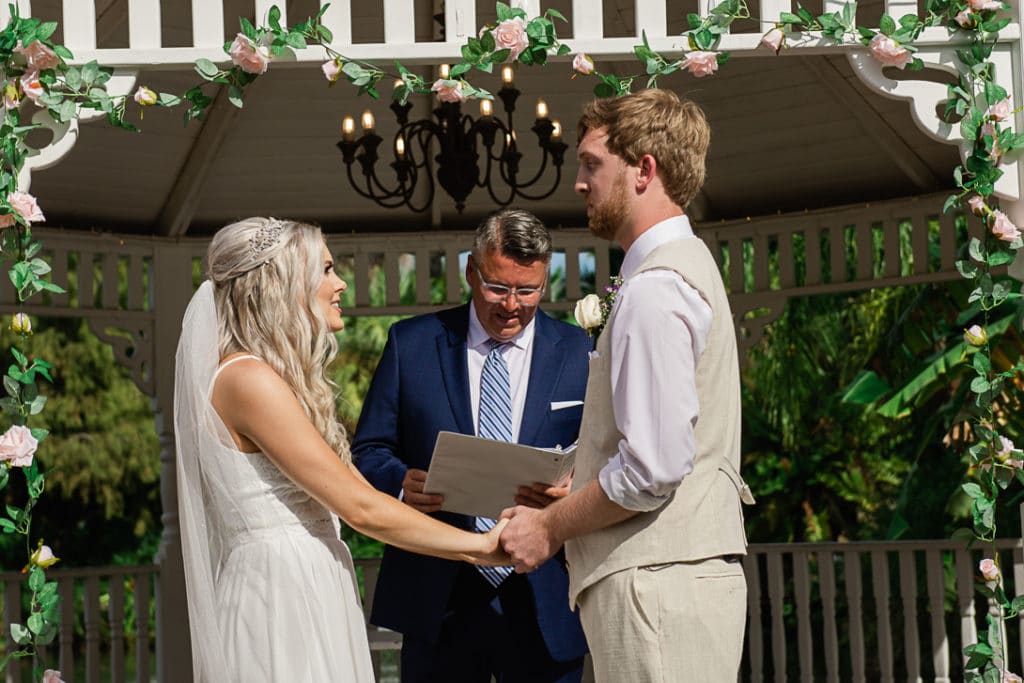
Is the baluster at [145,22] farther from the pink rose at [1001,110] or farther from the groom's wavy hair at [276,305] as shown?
the pink rose at [1001,110]

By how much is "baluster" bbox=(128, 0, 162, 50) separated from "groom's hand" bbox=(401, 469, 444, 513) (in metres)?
1.81

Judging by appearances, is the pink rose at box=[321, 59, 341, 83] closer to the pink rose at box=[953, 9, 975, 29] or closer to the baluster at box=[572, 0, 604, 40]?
the baluster at box=[572, 0, 604, 40]

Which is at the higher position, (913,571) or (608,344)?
(608,344)

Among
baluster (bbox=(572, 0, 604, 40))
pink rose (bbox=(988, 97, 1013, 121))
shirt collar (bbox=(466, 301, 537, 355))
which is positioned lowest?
shirt collar (bbox=(466, 301, 537, 355))

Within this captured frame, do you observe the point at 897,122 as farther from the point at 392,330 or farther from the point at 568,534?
the point at 568,534

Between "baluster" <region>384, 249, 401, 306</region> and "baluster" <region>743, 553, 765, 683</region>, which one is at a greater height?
"baluster" <region>384, 249, 401, 306</region>

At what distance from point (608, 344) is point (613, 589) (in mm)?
579

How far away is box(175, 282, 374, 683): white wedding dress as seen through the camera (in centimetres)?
367

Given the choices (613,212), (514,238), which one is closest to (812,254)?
(514,238)

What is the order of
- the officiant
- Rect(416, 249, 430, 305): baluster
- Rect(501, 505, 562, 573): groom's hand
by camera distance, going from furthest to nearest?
Rect(416, 249, 430, 305): baluster
the officiant
Rect(501, 505, 562, 573): groom's hand

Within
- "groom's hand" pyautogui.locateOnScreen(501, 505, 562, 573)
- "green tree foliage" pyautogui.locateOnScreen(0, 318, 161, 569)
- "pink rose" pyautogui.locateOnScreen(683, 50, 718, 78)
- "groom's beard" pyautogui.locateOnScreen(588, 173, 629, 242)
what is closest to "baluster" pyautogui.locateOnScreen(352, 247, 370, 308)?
"pink rose" pyautogui.locateOnScreen(683, 50, 718, 78)

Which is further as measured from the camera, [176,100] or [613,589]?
[176,100]

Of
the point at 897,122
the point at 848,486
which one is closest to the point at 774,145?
the point at 897,122

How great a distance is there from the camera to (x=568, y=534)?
342 cm
